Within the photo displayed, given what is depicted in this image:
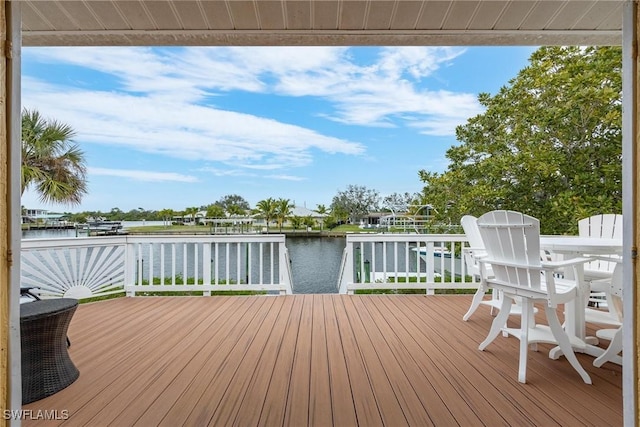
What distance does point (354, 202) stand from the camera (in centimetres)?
1544

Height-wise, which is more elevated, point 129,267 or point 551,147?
point 551,147

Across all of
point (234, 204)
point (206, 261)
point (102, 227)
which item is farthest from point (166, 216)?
point (234, 204)

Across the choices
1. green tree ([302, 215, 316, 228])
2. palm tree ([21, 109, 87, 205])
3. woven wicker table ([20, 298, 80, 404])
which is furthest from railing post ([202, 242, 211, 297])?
green tree ([302, 215, 316, 228])

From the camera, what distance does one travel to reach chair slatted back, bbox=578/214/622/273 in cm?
298

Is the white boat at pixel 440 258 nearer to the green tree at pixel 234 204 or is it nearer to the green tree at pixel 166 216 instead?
the green tree at pixel 166 216

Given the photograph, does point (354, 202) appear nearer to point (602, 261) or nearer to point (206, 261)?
point (206, 261)

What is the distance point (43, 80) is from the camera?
10570 mm

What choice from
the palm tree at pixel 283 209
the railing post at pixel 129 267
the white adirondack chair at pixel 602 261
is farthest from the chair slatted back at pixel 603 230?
the palm tree at pixel 283 209

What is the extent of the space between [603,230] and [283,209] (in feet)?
53.1

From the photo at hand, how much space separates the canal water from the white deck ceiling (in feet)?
18.4

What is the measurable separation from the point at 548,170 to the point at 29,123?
9.88 meters

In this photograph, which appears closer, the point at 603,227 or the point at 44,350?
the point at 44,350

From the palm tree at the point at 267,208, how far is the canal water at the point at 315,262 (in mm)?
3505

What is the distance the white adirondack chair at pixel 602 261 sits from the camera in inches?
101
